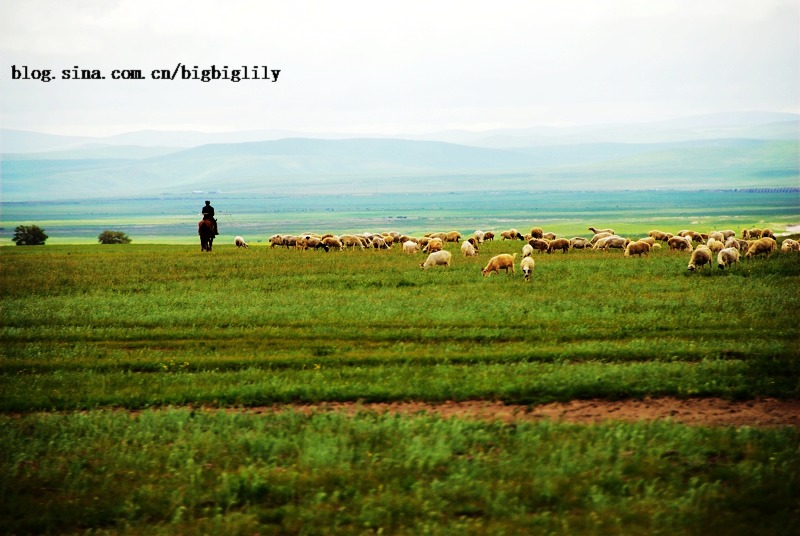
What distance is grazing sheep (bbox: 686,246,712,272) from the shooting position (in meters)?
29.4

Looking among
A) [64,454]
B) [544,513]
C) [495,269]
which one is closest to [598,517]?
[544,513]

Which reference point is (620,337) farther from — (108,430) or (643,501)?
(108,430)

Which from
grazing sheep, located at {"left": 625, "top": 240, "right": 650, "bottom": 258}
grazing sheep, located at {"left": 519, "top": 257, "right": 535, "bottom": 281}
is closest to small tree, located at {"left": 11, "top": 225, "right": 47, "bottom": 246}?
grazing sheep, located at {"left": 625, "top": 240, "right": 650, "bottom": 258}

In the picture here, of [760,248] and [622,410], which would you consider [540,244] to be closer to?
[760,248]

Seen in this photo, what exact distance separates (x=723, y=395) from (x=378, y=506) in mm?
6687

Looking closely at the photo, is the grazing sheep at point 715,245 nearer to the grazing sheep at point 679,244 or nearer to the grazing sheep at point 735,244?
the grazing sheep at point 735,244

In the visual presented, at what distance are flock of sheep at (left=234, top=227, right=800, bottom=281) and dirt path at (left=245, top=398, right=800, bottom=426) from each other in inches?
578

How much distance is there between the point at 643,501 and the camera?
358 inches

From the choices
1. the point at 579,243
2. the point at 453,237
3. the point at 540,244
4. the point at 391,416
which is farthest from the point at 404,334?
the point at 453,237

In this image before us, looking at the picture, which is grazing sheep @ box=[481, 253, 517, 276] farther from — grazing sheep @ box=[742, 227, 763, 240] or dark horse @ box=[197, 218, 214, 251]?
grazing sheep @ box=[742, 227, 763, 240]

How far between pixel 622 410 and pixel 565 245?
93.1 ft

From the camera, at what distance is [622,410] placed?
41.5ft

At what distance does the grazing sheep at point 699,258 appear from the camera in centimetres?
2936

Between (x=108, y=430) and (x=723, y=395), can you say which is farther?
(x=723, y=395)
